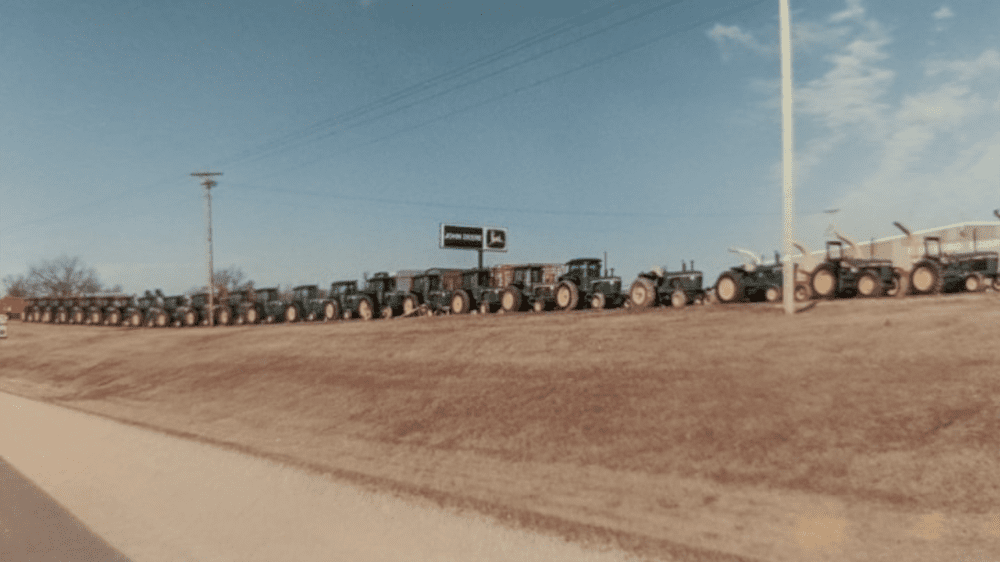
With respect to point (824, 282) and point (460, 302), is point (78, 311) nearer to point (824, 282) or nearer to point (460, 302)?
point (460, 302)

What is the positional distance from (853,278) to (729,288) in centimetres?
389

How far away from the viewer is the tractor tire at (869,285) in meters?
20.1

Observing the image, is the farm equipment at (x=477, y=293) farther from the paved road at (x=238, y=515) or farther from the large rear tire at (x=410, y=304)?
the paved road at (x=238, y=515)

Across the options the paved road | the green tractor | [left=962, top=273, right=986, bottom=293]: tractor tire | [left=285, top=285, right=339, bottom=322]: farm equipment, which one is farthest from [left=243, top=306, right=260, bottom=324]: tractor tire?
[left=962, top=273, right=986, bottom=293]: tractor tire

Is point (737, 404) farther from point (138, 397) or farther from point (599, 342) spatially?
point (138, 397)

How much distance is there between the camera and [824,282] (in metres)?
19.7

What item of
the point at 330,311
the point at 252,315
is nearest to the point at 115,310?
the point at 252,315

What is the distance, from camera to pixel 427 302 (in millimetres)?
33406

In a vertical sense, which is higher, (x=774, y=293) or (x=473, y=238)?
(x=473, y=238)

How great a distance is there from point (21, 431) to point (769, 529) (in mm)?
19232

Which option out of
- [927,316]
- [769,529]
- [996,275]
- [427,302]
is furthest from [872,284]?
[427,302]

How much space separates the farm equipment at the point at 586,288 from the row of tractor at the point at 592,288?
1.6 inches

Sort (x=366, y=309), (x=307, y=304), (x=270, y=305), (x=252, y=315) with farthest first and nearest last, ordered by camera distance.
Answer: (x=252, y=315)
(x=270, y=305)
(x=307, y=304)
(x=366, y=309)

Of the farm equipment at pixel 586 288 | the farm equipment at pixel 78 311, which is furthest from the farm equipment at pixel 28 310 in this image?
the farm equipment at pixel 586 288
